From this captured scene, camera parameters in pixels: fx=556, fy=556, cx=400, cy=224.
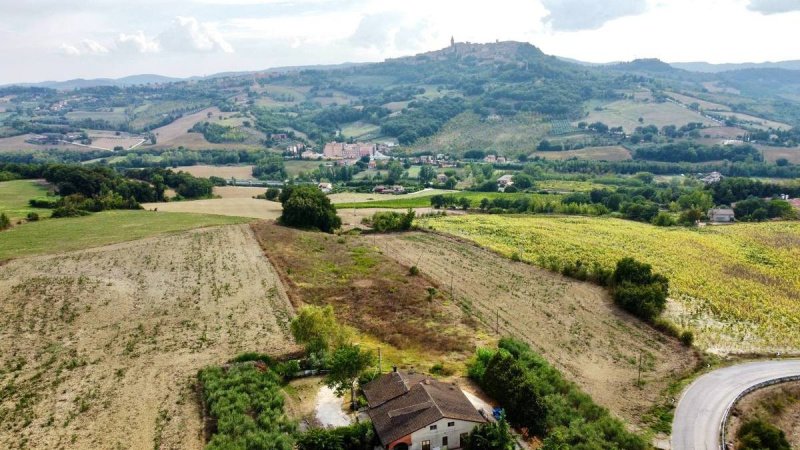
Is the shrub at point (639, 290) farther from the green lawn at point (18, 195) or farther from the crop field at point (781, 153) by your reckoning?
the crop field at point (781, 153)

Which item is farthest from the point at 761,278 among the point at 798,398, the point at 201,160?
the point at 201,160

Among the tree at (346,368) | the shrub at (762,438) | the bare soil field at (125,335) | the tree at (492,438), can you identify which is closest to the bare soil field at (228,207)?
the bare soil field at (125,335)

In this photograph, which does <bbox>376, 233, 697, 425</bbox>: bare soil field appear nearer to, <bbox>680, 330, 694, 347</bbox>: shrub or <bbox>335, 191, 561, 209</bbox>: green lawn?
<bbox>680, 330, 694, 347</bbox>: shrub

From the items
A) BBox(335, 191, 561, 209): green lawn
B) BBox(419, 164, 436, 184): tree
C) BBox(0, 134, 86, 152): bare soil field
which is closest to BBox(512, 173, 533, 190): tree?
BBox(335, 191, 561, 209): green lawn

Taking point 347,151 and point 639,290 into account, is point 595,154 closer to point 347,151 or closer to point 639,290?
Result: point 347,151

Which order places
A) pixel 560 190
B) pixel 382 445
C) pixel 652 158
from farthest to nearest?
pixel 652 158
pixel 560 190
pixel 382 445

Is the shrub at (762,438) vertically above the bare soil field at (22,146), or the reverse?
the bare soil field at (22,146)

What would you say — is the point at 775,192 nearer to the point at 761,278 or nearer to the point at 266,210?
the point at 761,278

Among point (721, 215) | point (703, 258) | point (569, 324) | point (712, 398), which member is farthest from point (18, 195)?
point (721, 215)
